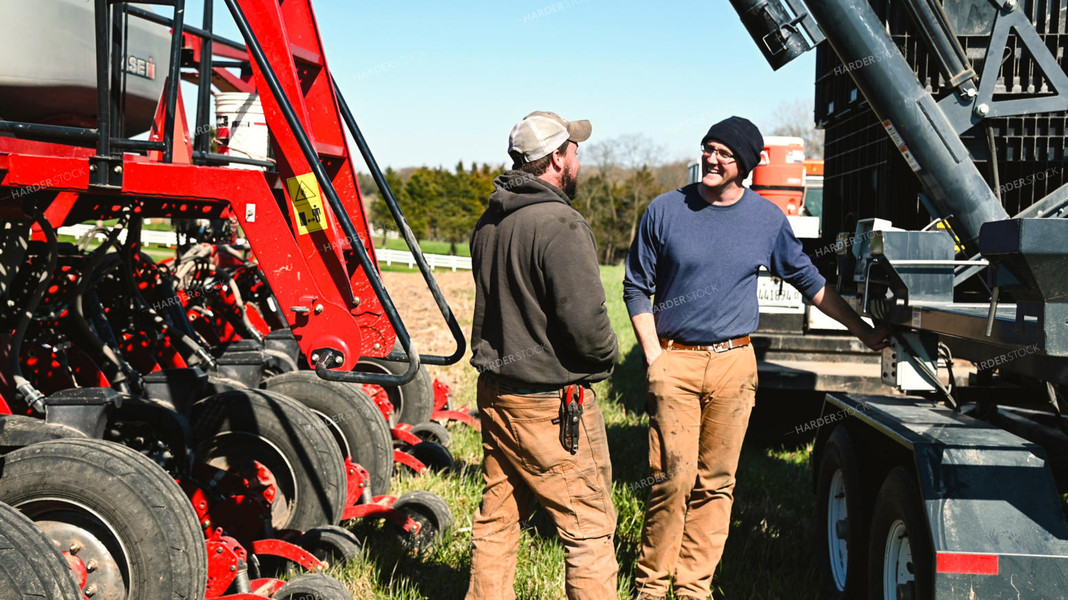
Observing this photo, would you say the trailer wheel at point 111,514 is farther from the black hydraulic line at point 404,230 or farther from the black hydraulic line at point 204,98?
the black hydraulic line at point 204,98

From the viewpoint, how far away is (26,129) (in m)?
3.36

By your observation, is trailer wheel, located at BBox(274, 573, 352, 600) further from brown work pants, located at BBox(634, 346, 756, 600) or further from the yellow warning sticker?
the yellow warning sticker

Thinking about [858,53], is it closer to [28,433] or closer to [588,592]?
[588,592]

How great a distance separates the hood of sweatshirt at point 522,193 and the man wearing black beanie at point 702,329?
103cm

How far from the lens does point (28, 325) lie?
4496 millimetres

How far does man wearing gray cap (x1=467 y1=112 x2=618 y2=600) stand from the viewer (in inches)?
122

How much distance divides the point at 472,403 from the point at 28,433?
19.4ft

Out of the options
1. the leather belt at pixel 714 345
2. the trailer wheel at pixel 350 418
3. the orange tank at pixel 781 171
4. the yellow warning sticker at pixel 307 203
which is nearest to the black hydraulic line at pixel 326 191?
the yellow warning sticker at pixel 307 203

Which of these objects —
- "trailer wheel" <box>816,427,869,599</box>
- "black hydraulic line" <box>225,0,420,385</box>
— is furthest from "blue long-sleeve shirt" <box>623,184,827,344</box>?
"black hydraulic line" <box>225,0,420,385</box>

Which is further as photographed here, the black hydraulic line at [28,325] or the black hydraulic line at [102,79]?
the black hydraulic line at [28,325]

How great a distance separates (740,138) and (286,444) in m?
2.63

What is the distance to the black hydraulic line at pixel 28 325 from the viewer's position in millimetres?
4133

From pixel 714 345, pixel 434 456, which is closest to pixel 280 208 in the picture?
pixel 714 345

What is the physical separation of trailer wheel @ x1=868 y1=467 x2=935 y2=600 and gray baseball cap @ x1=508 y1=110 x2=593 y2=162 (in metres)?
1.67
